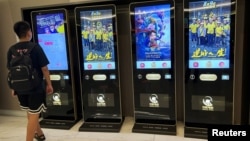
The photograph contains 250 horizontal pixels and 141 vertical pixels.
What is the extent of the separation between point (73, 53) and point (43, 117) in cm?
111

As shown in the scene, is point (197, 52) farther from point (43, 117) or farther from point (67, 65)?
point (43, 117)

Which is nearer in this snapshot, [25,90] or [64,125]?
[25,90]

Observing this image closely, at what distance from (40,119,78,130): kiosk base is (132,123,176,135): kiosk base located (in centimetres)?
96

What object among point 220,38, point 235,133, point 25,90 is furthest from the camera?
point 220,38

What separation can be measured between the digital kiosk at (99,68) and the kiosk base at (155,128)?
10.7 inches

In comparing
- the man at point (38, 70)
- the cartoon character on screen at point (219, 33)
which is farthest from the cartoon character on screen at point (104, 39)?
the cartoon character on screen at point (219, 33)

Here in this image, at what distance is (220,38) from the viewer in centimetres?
281

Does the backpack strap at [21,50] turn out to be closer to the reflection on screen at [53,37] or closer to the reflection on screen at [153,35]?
the reflection on screen at [53,37]

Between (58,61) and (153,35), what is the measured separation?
143cm

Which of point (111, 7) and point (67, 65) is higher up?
point (111, 7)

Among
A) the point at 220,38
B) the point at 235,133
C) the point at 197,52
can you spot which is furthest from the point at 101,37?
the point at 235,133

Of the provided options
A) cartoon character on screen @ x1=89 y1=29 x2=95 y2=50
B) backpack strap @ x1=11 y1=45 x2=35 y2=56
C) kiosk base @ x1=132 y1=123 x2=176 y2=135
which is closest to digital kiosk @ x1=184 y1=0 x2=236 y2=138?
kiosk base @ x1=132 y1=123 x2=176 y2=135

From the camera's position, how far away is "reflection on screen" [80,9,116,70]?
10.6ft

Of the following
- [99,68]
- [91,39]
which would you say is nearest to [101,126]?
[99,68]
